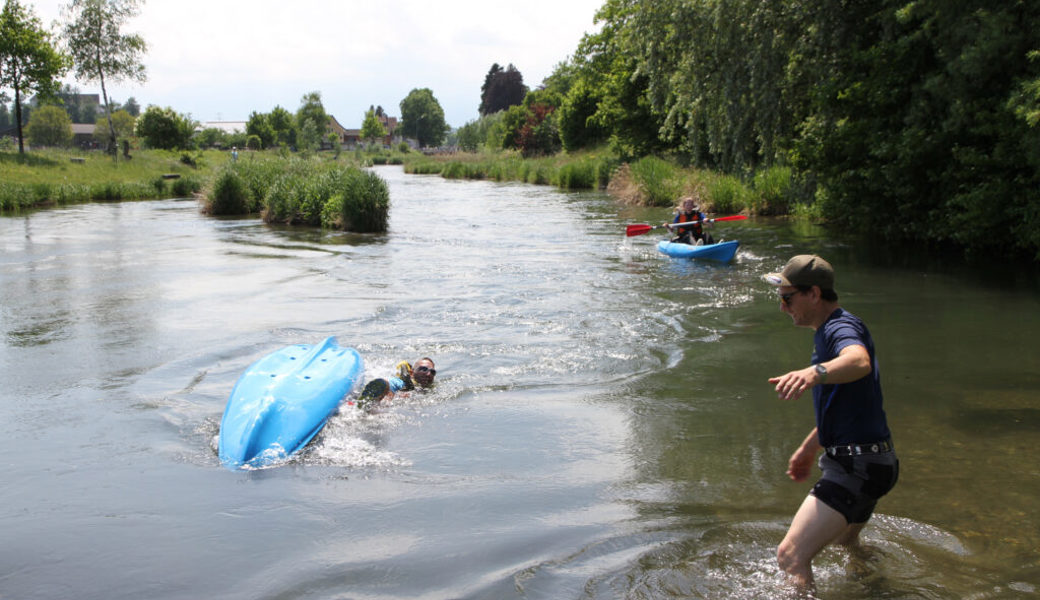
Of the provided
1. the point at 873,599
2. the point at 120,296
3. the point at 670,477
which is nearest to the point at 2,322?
the point at 120,296

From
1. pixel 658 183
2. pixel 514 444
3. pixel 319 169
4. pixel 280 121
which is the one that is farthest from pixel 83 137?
pixel 514 444

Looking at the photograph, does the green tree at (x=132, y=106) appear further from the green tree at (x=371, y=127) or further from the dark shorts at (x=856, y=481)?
the dark shorts at (x=856, y=481)

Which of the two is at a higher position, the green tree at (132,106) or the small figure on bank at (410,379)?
the green tree at (132,106)

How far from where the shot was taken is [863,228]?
14594 millimetres

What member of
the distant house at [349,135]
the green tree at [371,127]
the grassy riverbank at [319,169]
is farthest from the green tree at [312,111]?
the grassy riverbank at [319,169]

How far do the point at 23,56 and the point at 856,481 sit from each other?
42925 mm

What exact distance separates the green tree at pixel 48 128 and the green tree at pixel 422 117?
6638 centimetres

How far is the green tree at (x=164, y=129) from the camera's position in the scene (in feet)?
146

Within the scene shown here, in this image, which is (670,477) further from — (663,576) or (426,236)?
(426,236)

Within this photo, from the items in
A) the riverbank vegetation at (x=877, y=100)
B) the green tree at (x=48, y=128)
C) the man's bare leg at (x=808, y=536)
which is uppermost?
the green tree at (x=48, y=128)

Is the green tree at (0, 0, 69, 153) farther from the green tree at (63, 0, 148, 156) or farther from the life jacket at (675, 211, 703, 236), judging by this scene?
A: the life jacket at (675, 211, 703, 236)

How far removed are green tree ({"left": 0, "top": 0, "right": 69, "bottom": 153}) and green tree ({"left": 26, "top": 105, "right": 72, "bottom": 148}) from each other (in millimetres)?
31728

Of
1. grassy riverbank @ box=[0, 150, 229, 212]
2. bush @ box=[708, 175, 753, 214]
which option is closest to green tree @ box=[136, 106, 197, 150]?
grassy riverbank @ box=[0, 150, 229, 212]

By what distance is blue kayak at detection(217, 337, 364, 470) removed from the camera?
5309 mm
